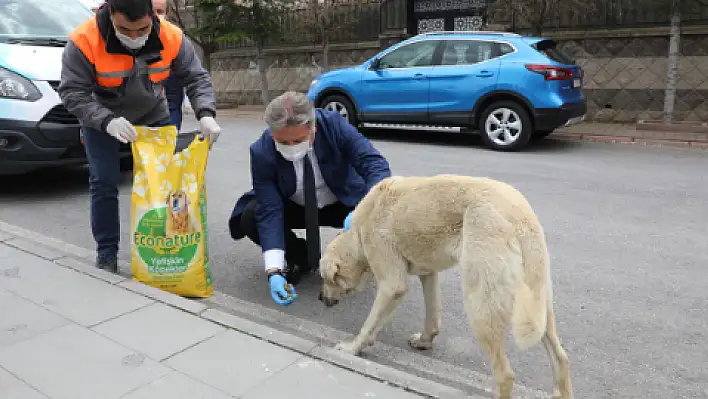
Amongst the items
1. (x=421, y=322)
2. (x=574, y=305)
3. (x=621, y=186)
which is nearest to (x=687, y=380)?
(x=574, y=305)

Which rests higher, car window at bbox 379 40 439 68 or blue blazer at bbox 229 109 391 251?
car window at bbox 379 40 439 68

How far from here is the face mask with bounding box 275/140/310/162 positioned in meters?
3.51

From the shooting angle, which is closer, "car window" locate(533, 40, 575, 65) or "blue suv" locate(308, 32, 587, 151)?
"blue suv" locate(308, 32, 587, 151)

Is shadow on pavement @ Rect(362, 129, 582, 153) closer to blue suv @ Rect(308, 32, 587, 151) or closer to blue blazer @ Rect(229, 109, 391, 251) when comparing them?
blue suv @ Rect(308, 32, 587, 151)

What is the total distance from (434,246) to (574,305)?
154 centimetres

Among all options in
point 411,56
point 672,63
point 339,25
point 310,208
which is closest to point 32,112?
point 310,208

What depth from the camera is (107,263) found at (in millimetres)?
4164

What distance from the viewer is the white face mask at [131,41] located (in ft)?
11.5

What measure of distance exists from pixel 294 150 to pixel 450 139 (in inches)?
304

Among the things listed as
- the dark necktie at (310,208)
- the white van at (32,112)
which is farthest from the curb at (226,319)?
the white van at (32,112)

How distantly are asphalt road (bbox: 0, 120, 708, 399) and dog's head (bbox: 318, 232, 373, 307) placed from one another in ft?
1.52

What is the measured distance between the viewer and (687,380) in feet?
9.36

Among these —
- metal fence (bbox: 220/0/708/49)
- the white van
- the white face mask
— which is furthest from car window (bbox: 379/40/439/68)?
the white face mask

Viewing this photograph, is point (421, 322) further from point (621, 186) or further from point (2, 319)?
point (621, 186)
